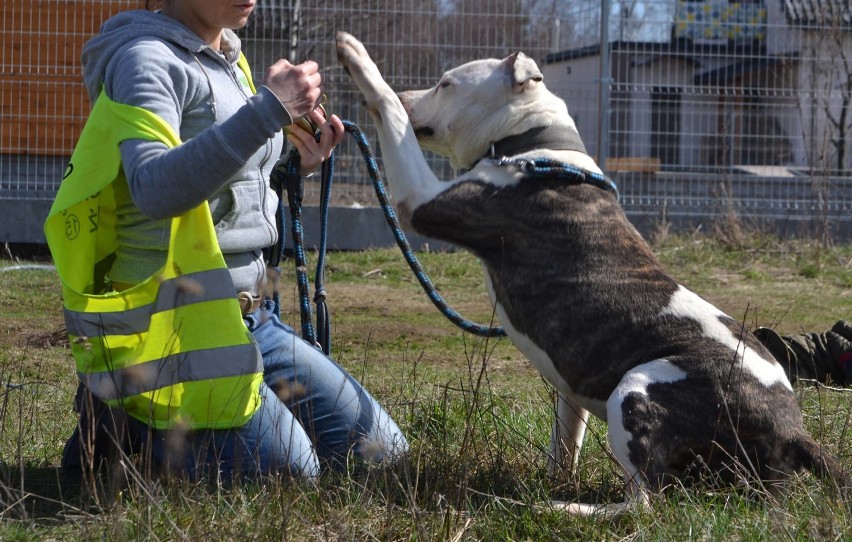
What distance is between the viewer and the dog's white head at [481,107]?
12.3 ft

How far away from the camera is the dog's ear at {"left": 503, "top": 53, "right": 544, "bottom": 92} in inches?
147

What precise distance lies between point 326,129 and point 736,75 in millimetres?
8038

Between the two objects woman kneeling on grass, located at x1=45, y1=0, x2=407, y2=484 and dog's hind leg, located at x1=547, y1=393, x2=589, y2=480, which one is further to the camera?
dog's hind leg, located at x1=547, y1=393, x2=589, y2=480

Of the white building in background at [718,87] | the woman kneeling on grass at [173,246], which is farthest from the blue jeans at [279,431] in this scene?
the white building in background at [718,87]

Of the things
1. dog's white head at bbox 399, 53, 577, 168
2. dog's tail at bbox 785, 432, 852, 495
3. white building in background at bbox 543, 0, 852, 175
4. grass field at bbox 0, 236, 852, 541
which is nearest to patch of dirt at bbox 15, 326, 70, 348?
grass field at bbox 0, 236, 852, 541

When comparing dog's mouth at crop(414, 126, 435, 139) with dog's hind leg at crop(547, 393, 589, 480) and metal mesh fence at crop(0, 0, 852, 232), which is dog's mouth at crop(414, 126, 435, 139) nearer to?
dog's hind leg at crop(547, 393, 589, 480)

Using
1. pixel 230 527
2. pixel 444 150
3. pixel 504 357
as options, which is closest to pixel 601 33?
pixel 504 357

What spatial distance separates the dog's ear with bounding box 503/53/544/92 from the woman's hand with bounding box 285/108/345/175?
2.10ft

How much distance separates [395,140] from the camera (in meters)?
3.55

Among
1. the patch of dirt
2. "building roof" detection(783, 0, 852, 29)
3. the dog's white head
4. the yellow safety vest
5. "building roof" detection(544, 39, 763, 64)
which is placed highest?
"building roof" detection(783, 0, 852, 29)

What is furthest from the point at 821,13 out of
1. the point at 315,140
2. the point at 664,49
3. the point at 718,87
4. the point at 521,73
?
the point at 315,140

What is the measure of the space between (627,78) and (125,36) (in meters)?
8.08

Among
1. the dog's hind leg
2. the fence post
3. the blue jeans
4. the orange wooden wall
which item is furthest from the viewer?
the fence post

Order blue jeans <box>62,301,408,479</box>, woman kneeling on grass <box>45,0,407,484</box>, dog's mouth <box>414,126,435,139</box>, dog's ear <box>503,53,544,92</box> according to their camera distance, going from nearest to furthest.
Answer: woman kneeling on grass <box>45,0,407,484</box>, blue jeans <box>62,301,408,479</box>, dog's ear <box>503,53,544,92</box>, dog's mouth <box>414,126,435,139</box>
